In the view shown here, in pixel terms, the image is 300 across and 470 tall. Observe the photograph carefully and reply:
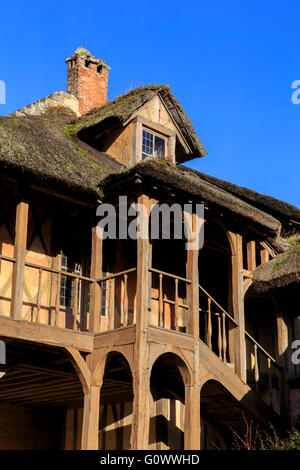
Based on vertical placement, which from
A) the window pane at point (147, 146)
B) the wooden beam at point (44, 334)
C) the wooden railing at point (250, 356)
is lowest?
the wooden beam at point (44, 334)

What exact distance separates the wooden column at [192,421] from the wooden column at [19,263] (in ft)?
12.6

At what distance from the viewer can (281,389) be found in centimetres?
1688

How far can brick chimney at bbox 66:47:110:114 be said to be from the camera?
21.5 meters

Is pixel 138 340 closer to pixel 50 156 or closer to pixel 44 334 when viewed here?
pixel 44 334

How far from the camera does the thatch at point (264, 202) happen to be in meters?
21.5

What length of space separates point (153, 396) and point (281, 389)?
3464 mm

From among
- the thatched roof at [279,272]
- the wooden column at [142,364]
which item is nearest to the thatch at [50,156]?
the wooden column at [142,364]

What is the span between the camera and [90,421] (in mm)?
14219

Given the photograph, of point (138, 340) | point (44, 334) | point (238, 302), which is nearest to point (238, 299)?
point (238, 302)

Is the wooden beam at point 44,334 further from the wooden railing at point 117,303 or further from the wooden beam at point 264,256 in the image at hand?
the wooden beam at point 264,256

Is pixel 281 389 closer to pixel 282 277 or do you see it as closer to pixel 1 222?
pixel 282 277

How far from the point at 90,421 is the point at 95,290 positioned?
9.00 feet

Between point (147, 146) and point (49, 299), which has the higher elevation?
point (147, 146)

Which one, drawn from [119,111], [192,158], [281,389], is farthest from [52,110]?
[281,389]
